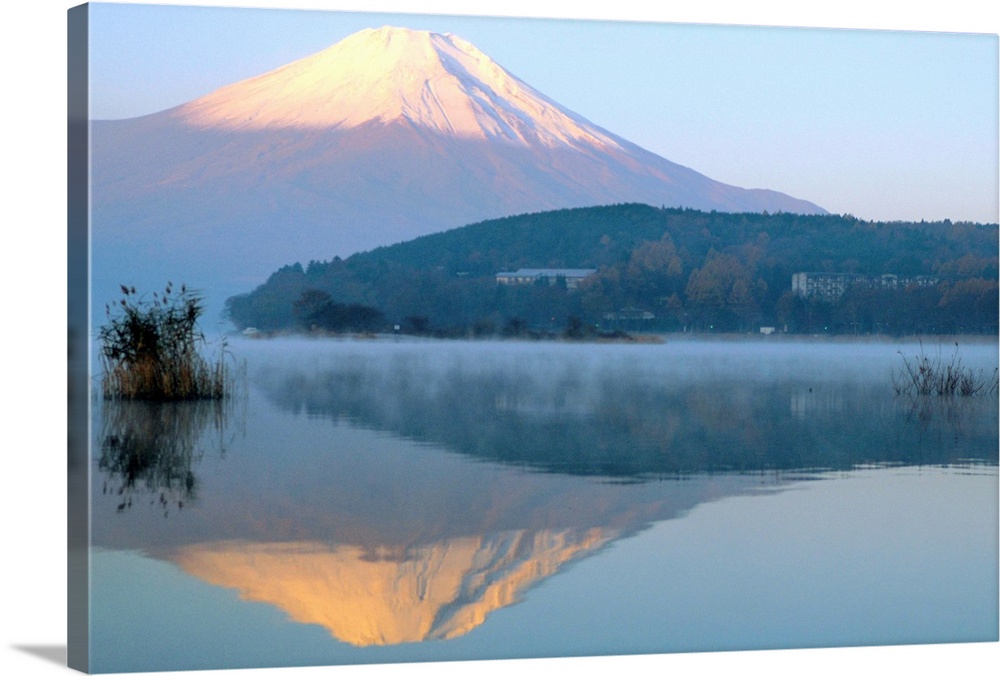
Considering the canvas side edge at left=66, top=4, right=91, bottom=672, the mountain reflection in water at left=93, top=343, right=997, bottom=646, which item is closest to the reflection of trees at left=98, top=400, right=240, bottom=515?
the mountain reflection in water at left=93, top=343, right=997, bottom=646

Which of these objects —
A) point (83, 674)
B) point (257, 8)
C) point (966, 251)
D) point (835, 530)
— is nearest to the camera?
point (83, 674)

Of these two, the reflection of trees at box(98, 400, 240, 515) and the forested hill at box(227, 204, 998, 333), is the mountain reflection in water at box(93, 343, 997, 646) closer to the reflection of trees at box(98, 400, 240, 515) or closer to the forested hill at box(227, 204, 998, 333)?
the reflection of trees at box(98, 400, 240, 515)

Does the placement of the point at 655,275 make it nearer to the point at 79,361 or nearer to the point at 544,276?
the point at 544,276

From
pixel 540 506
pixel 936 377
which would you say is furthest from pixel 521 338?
pixel 936 377

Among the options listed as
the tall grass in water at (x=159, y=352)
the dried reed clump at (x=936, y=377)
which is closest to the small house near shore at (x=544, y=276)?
the tall grass in water at (x=159, y=352)

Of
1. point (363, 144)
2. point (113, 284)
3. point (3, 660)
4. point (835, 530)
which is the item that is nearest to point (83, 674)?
point (3, 660)

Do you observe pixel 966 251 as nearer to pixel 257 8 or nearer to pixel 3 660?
pixel 257 8

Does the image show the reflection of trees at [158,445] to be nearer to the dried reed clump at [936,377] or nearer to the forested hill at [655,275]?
the forested hill at [655,275]
